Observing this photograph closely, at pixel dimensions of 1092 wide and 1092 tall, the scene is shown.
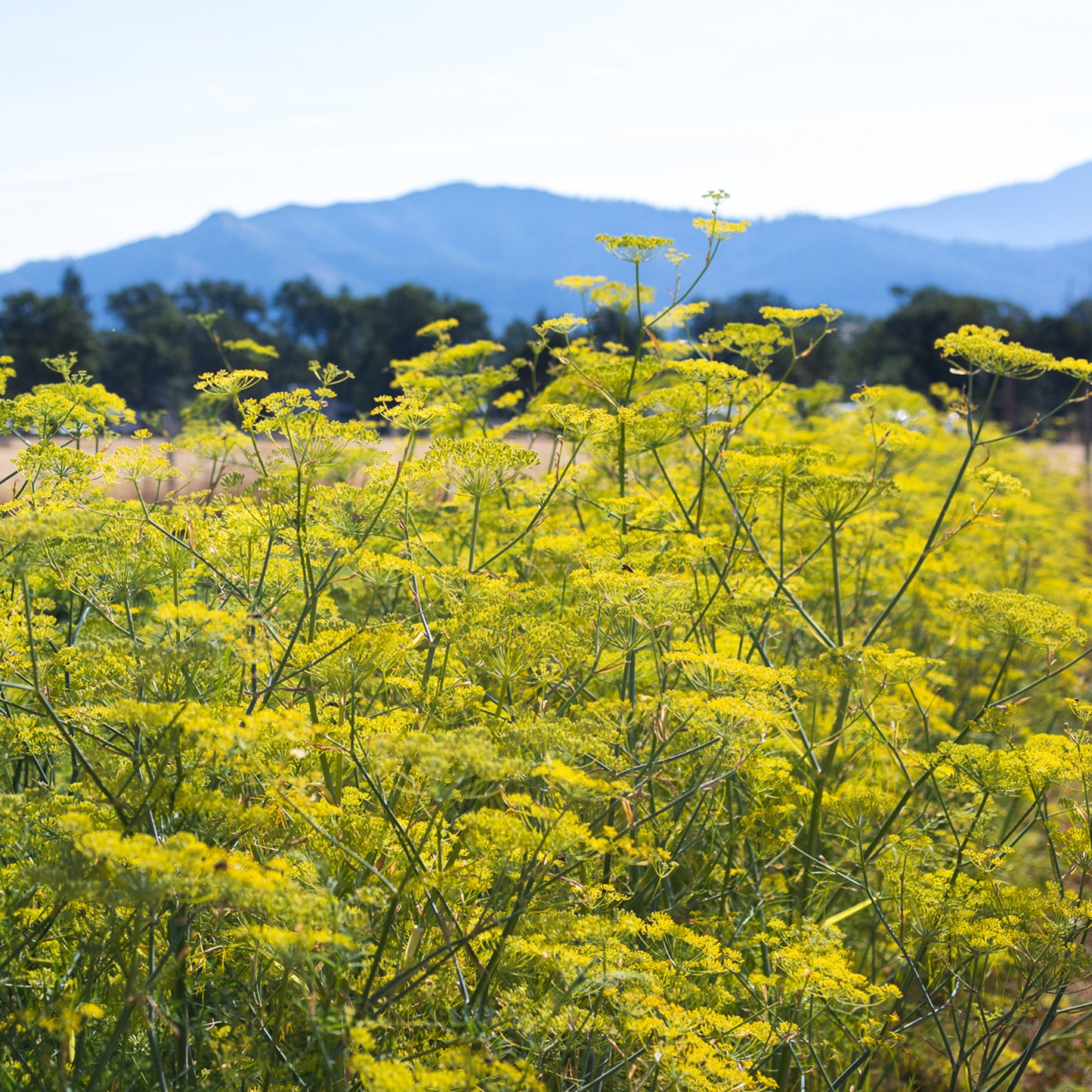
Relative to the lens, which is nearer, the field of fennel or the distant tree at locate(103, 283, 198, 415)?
the field of fennel

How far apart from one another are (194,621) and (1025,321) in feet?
211

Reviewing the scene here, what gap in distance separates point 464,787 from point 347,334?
77.1 meters

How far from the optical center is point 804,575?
21.2 ft

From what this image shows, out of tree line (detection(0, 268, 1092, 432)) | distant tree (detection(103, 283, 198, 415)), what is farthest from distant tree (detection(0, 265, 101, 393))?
distant tree (detection(103, 283, 198, 415))

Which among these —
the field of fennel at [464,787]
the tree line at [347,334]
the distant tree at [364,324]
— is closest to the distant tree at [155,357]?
the tree line at [347,334]

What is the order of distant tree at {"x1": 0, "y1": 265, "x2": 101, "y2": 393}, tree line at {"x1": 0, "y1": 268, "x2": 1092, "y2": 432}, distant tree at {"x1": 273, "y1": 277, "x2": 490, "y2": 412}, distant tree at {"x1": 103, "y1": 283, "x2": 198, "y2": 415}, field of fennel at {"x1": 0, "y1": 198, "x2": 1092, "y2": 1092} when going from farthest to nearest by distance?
distant tree at {"x1": 273, "y1": 277, "x2": 490, "y2": 412}
distant tree at {"x1": 103, "y1": 283, "x2": 198, "y2": 415}
tree line at {"x1": 0, "y1": 268, "x2": 1092, "y2": 432}
distant tree at {"x1": 0, "y1": 265, "x2": 101, "y2": 393}
field of fennel at {"x1": 0, "y1": 198, "x2": 1092, "y2": 1092}

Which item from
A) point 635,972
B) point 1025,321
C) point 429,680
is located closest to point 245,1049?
point 635,972

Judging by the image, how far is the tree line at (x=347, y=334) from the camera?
46750mm

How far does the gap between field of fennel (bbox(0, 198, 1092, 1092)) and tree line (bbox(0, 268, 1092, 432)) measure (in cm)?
3402

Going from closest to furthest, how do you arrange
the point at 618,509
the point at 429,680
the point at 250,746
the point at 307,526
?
the point at 250,746
the point at 307,526
the point at 429,680
the point at 618,509

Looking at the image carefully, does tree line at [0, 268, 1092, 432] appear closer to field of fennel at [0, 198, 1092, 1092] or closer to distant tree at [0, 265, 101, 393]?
distant tree at [0, 265, 101, 393]

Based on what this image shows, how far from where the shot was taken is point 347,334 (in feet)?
251

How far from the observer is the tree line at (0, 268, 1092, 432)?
4675 cm

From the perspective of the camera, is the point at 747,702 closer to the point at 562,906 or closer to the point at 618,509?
the point at 562,906
